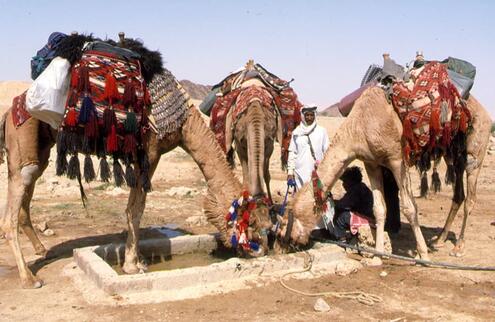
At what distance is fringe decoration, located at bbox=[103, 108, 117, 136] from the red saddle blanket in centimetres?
277

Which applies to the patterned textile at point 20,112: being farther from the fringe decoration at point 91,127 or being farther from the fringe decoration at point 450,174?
the fringe decoration at point 450,174

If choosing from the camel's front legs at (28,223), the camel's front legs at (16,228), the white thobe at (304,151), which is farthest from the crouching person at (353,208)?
the camel's front legs at (28,223)

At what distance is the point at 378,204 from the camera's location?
20.9ft

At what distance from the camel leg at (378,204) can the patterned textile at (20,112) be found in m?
4.26

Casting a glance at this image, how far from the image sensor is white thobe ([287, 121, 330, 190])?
7.22m

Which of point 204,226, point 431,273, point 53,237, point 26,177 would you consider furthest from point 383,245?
point 53,237

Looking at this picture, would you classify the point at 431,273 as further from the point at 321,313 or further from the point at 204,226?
the point at 204,226

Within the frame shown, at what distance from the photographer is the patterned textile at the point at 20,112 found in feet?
18.4

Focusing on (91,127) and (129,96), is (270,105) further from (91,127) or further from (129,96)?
(91,127)

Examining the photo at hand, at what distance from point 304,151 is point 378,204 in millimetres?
1410

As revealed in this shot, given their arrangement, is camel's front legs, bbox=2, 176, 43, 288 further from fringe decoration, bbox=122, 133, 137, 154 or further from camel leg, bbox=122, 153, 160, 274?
fringe decoration, bbox=122, 133, 137, 154

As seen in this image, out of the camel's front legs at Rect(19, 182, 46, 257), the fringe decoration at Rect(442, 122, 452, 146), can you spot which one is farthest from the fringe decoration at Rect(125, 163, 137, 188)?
the fringe decoration at Rect(442, 122, 452, 146)

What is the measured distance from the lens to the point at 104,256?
236 inches

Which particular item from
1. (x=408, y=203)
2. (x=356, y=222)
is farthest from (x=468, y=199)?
(x=356, y=222)
